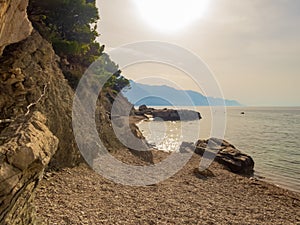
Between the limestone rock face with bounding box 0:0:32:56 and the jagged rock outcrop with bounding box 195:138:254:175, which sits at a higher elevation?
the limestone rock face with bounding box 0:0:32:56

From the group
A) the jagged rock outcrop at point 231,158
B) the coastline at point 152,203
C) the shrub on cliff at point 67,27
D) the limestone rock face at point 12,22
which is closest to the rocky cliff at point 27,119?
the limestone rock face at point 12,22

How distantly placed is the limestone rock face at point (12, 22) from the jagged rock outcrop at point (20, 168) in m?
3.56

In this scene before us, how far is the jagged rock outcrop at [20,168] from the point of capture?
5125 mm

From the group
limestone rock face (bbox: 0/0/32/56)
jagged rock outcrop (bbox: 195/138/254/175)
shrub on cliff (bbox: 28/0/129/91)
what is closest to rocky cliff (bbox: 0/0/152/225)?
limestone rock face (bbox: 0/0/32/56)

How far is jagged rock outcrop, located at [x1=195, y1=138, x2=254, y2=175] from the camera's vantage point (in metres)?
25.9

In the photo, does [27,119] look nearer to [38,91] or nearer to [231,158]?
[38,91]

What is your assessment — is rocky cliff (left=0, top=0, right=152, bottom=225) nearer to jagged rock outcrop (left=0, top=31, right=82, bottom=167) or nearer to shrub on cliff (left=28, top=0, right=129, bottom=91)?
jagged rock outcrop (left=0, top=31, right=82, bottom=167)

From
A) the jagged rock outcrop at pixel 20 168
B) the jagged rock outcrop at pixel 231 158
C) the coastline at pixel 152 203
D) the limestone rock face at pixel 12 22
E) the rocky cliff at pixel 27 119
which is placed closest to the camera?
the jagged rock outcrop at pixel 20 168

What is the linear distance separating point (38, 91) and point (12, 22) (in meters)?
3.99

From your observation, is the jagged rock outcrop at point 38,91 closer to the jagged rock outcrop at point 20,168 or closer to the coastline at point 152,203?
the coastline at point 152,203

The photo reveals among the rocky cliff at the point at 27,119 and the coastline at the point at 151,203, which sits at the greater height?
the rocky cliff at the point at 27,119

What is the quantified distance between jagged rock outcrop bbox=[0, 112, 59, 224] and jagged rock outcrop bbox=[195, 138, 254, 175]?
924 inches

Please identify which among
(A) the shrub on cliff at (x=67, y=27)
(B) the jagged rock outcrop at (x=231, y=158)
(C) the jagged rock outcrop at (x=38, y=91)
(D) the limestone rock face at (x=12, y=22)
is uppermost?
(A) the shrub on cliff at (x=67, y=27)

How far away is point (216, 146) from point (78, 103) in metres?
22.2
